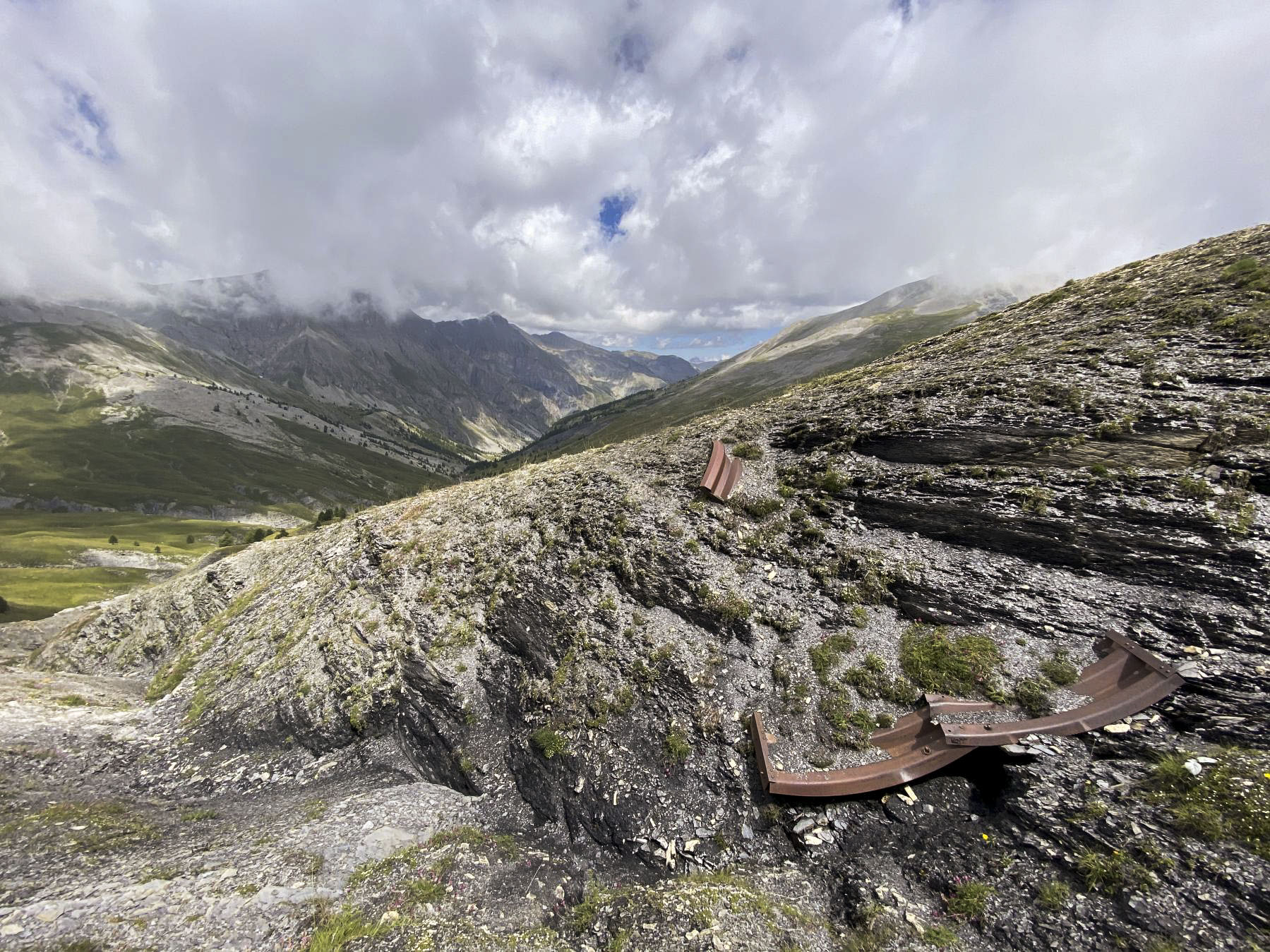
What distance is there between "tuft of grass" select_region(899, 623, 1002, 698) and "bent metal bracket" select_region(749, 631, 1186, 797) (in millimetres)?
457

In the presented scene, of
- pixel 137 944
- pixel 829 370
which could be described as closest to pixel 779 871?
pixel 137 944

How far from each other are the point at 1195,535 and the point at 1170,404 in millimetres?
5083

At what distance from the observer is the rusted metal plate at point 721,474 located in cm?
2134

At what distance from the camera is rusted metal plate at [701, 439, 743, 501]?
21.3 metres

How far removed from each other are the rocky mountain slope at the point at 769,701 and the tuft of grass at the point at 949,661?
0.28ft

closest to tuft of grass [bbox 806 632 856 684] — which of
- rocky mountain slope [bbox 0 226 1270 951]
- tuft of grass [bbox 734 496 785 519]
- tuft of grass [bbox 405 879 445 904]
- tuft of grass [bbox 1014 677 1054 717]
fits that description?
rocky mountain slope [bbox 0 226 1270 951]

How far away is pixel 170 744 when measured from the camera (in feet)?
61.9

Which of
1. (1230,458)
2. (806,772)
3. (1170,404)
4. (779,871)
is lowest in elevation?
(779,871)

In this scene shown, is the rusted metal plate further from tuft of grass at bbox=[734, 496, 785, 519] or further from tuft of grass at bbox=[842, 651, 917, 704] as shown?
tuft of grass at bbox=[842, 651, 917, 704]

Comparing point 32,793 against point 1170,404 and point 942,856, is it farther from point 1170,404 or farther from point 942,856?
point 1170,404

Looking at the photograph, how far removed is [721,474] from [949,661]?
11152mm

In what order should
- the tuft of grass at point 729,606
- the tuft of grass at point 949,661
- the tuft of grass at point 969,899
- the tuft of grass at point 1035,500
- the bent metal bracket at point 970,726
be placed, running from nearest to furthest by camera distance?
1. the tuft of grass at point 969,899
2. the bent metal bracket at point 970,726
3. the tuft of grass at point 949,661
4. the tuft of grass at point 1035,500
5. the tuft of grass at point 729,606

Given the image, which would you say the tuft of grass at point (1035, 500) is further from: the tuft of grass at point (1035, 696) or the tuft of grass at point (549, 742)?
the tuft of grass at point (549, 742)

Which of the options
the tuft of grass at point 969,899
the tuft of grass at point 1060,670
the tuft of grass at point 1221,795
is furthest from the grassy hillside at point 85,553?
the tuft of grass at point 1221,795
